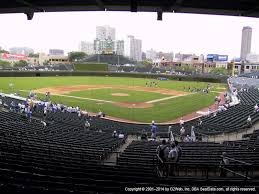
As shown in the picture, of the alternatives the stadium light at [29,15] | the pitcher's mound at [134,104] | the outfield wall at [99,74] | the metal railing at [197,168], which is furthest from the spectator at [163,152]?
the outfield wall at [99,74]

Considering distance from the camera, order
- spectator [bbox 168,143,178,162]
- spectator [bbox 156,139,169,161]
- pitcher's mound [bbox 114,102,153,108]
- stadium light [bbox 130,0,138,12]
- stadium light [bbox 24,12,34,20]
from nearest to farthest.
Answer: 1. stadium light [bbox 130,0,138,12]
2. spectator [bbox 168,143,178,162]
3. spectator [bbox 156,139,169,161]
4. stadium light [bbox 24,12,34,20]
5. pitcher's mound [bbox 114,102,153,108]

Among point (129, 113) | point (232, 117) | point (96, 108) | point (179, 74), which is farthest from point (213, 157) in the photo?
point (179, 74)

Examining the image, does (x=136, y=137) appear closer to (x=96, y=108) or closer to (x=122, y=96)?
(x=96, y=108)

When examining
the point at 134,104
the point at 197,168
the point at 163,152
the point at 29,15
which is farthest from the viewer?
the point at 134,104

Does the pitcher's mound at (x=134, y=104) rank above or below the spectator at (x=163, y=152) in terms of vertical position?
below

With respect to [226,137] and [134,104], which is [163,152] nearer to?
[226,137]

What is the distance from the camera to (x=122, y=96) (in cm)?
5091

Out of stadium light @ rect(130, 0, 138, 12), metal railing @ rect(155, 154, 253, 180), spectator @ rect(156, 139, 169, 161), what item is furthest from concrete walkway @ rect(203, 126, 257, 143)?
stadium light @ rect(130, 0, 138, 12)

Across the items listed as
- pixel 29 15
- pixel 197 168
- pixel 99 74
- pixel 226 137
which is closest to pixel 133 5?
pixel 29 15

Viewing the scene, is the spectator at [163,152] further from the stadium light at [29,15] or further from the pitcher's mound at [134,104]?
the pitcher's mound at [134,104]

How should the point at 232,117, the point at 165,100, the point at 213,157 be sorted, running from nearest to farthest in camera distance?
the point at 213,157, the point at 232,117, the point at 165,100

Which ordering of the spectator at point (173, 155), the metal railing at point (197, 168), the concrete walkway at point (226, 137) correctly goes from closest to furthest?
the metal railing at point (197, 168)
the spectator at point (173, 155)
the concrete walkway at point (226, 137)

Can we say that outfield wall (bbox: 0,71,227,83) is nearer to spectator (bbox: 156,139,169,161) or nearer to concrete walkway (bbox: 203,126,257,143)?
concrete walkway (bbox: 203,126,257,143)

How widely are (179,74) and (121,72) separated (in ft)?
58.4
